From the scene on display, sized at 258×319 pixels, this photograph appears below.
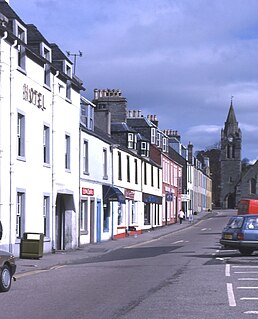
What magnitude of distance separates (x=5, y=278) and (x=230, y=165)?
411 feet

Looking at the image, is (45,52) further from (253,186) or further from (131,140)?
(253,186)

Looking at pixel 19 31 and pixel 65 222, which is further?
pixel 65 222

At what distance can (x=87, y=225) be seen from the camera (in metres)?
37.1

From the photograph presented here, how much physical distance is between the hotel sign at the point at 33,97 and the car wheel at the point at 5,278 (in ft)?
40.3

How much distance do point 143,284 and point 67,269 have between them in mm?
6324

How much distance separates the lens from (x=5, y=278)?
1575 cm

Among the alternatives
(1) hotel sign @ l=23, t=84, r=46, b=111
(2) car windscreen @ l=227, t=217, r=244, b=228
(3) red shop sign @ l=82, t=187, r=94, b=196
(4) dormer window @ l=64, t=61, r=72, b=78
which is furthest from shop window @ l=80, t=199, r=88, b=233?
(2) car windscreen @ l=227, t=217, r=244, b=228

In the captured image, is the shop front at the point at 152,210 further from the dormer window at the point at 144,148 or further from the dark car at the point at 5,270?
the dark car at the point at 5,270

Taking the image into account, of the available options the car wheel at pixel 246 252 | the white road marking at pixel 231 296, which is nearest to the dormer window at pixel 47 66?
the car wheel at pixel 246 252

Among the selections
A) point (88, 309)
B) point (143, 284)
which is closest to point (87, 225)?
point (143, 284)

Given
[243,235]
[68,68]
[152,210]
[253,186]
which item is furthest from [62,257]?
[253,186]

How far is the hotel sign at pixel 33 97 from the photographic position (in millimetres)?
27231

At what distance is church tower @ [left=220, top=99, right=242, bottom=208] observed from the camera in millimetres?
137375

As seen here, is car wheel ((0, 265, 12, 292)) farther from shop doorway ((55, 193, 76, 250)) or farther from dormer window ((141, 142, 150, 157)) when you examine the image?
dormer window ((141, 142, 150, 157))
